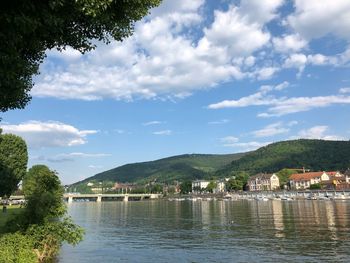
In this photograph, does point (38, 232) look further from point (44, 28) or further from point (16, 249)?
point (44, 28)

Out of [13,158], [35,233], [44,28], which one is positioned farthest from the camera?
[13,158]

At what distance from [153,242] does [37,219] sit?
1949cm

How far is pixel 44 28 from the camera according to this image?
53.0 feet

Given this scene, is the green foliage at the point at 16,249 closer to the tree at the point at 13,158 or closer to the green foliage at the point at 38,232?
the green foliage at the point at 38,232

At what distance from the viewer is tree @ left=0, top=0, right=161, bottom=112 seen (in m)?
14.4

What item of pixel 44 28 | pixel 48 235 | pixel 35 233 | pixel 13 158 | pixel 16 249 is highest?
Result: pixel 13 158

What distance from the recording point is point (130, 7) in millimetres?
17328

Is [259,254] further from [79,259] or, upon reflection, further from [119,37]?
[119,37]

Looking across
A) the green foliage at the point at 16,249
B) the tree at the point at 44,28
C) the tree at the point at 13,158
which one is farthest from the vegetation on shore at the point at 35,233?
the tree at the point at 13,158

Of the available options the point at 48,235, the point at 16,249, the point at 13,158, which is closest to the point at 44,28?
the point at 16,249

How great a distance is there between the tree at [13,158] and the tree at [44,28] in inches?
3265

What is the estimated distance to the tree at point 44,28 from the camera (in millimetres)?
14359

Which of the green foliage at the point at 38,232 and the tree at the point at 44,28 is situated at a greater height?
the tree at the point at 44,28

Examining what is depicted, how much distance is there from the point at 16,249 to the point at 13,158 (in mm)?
79453
